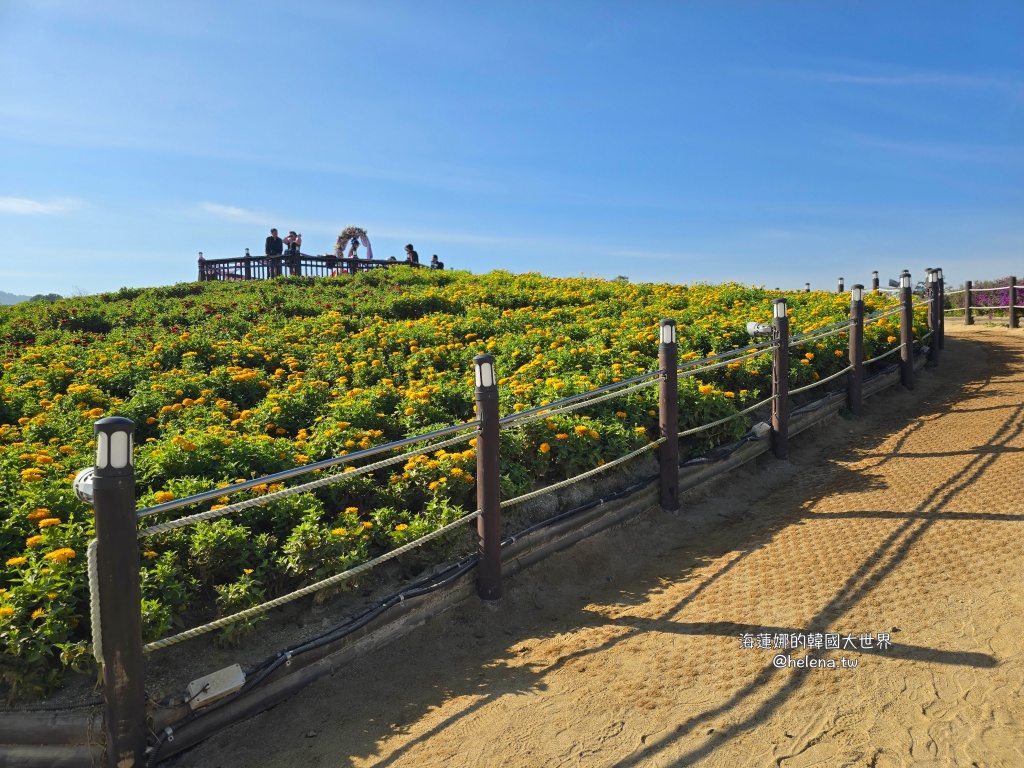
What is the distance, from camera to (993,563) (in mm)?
4496

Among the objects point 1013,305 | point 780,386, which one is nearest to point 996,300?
point 1013,305

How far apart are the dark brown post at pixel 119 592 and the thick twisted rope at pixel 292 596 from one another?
13 cm

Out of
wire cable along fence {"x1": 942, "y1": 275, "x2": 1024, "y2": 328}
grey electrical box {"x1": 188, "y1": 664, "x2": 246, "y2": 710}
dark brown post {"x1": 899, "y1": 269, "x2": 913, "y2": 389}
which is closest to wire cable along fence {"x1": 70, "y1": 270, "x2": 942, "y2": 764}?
grey electrical box {"x1": 188, "y1": 664, "x2": 246, "y2": 710}

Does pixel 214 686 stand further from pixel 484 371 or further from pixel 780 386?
pixel 780 386

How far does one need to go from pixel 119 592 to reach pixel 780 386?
5708 mm

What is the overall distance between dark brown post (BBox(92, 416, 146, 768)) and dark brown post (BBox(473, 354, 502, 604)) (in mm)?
1863

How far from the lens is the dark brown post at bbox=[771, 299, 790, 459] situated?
6.92 m

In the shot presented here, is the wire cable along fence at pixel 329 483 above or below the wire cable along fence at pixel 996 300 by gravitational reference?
below

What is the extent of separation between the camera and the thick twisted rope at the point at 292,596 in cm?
316

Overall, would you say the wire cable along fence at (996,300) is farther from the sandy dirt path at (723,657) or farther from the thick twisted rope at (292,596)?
the thick twisted rope at (292,596)

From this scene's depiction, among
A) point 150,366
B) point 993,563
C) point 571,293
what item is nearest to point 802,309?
point 571,293

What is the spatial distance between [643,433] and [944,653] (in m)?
2.61

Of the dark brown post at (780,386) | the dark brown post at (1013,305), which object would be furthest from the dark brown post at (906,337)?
the dark brown post at (1013,305)

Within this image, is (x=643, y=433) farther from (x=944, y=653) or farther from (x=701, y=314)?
(x=701, y=314)
